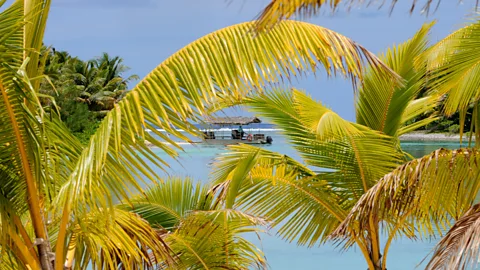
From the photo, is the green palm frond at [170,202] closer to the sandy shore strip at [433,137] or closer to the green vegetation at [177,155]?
the green vegetation at [177,155]

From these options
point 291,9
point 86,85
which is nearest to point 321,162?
point 291,9

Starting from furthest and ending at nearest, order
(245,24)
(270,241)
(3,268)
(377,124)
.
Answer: (270,241)
(377,124)
(3,268)
(245,24)

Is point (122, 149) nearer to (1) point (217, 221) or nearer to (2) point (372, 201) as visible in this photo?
(1) point (217, 221)

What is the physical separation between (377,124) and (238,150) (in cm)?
181

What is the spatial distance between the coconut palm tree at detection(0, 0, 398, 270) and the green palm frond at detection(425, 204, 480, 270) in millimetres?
868

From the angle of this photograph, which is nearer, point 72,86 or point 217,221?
point 217,221

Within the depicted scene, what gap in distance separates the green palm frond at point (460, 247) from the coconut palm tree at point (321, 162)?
3733 mm

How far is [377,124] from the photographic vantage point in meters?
8.22

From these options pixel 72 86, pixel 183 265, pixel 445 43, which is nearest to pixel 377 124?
pixel 445 43

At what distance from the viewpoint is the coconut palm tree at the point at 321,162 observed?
24.5 ft

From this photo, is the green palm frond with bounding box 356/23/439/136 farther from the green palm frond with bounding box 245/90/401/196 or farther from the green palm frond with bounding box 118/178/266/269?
the green palm frond with bounding box 118/178/266/269

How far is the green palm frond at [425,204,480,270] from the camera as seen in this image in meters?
3.28

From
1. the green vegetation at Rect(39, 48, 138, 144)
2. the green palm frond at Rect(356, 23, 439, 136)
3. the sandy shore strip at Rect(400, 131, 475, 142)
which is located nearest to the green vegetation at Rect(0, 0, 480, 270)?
the green palm frond at Rect(356, 23, 439, 136)

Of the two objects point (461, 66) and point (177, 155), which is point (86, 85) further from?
point (177, 155)
